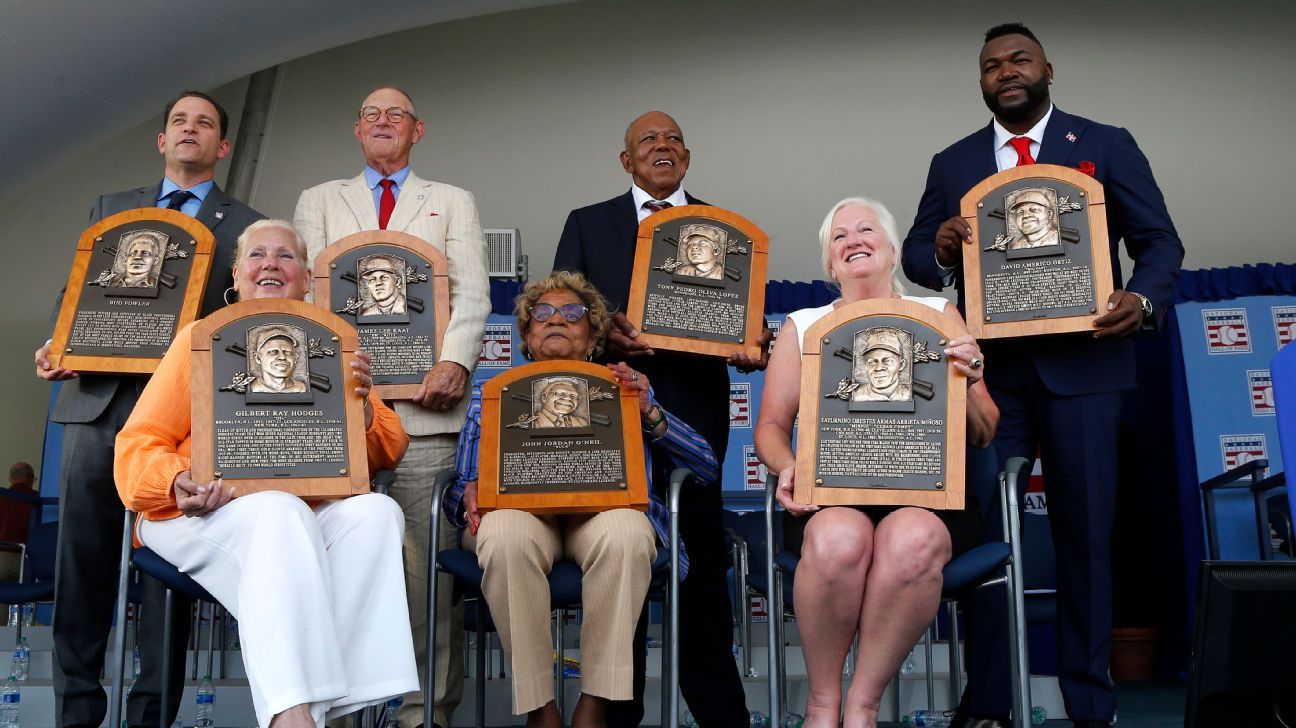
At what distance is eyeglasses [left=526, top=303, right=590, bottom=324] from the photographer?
3.33 metres

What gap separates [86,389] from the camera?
3436 millimetres

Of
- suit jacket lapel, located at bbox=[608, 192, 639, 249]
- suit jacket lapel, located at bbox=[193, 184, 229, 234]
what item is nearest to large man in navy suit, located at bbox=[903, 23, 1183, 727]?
suit jacket lapel, located at bbox=[608, 192, 639, 249]

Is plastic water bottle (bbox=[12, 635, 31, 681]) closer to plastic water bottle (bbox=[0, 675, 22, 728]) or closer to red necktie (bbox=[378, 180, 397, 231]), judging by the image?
plastic water bottle (bbox=[0, 675, 22, 728])

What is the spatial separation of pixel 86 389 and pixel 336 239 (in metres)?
0.81

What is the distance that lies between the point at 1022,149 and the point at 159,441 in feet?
7.97

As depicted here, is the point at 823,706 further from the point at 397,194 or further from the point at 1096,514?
the point at 397,194

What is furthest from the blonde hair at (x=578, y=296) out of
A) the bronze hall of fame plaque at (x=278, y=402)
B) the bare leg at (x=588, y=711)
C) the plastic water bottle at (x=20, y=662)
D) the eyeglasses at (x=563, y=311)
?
the plastic water bottle at (x=20, y=662)

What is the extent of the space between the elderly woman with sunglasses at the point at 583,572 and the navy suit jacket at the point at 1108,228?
0.99 metres

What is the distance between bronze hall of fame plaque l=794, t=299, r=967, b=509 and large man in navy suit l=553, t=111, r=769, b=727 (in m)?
0.56

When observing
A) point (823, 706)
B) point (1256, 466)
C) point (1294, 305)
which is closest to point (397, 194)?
point (823, 706)

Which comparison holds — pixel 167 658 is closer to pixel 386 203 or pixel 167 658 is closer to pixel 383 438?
pixel 383 438

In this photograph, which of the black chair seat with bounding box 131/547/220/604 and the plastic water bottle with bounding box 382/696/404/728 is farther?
the plastic water bottle with bounding box 382/696/404/728

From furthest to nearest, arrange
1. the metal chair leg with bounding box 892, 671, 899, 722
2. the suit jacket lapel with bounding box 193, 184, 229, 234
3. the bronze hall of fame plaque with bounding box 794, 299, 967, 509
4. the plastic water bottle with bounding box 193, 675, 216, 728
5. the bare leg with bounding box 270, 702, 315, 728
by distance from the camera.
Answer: the metal chair leg with bounding box 892, 671, 899, 722, the plastic water bottle with bounding box 193, 675, 216, 728, the suit jacket lapel with bounding box 193, 184, 229, 234, the bronze hall of fame plaque with bounding box 794, 299, 967, 509, the bare leg with bounding box 270, 702, 315, 728

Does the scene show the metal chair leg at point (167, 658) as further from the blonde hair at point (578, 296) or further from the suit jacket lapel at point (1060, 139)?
the suit jacket lapel at point (1060, 139)
